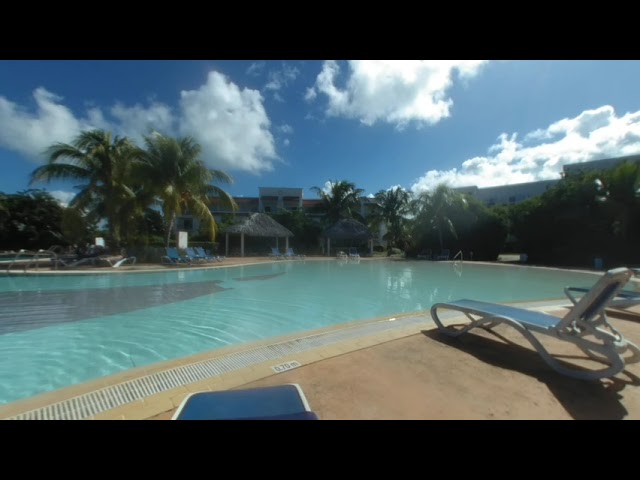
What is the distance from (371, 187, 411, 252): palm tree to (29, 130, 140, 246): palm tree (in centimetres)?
2225

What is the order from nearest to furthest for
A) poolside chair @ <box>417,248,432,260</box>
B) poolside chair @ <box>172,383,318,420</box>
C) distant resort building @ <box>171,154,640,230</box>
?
poolside chair @ <box>172,383,318,420</box> < poolside chair @ <box>417,248,432,260</box> < distant resort building @ <box>171,154,640,230</box>

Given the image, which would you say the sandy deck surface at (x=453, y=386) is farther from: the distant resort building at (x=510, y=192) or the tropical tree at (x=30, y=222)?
the distant resort building at (x=510, y=192)

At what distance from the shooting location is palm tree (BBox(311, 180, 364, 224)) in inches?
1243

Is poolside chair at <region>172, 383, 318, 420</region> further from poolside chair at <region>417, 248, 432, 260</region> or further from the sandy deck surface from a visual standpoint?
poolside chair at <region>417, 248, 432, 260</region>

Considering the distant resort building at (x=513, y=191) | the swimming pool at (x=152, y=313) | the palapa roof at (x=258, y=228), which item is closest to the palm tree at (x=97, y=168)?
the swimming pool at (x=152, y=313)

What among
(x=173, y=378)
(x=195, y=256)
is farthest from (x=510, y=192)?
(x=173, y=378)

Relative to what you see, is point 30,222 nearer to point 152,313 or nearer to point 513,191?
point 152,313

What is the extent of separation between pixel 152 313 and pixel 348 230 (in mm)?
24051

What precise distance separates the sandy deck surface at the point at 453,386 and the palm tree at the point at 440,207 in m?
22.6

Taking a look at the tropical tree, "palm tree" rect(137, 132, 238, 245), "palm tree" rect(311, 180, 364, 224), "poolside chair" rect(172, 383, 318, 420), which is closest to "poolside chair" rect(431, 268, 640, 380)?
"poolside chair" rect(172, 383, 318, 420)

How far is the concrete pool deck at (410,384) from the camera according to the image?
6.70 ft

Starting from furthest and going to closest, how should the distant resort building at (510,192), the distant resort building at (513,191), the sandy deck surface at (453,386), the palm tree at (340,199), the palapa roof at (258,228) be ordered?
the distant resort building at (510,192) → the distant resort building at (513,191) → the palm tree at (340,199) → the palapa roof at (258,228) → the sandy deck surface at (453,386)
